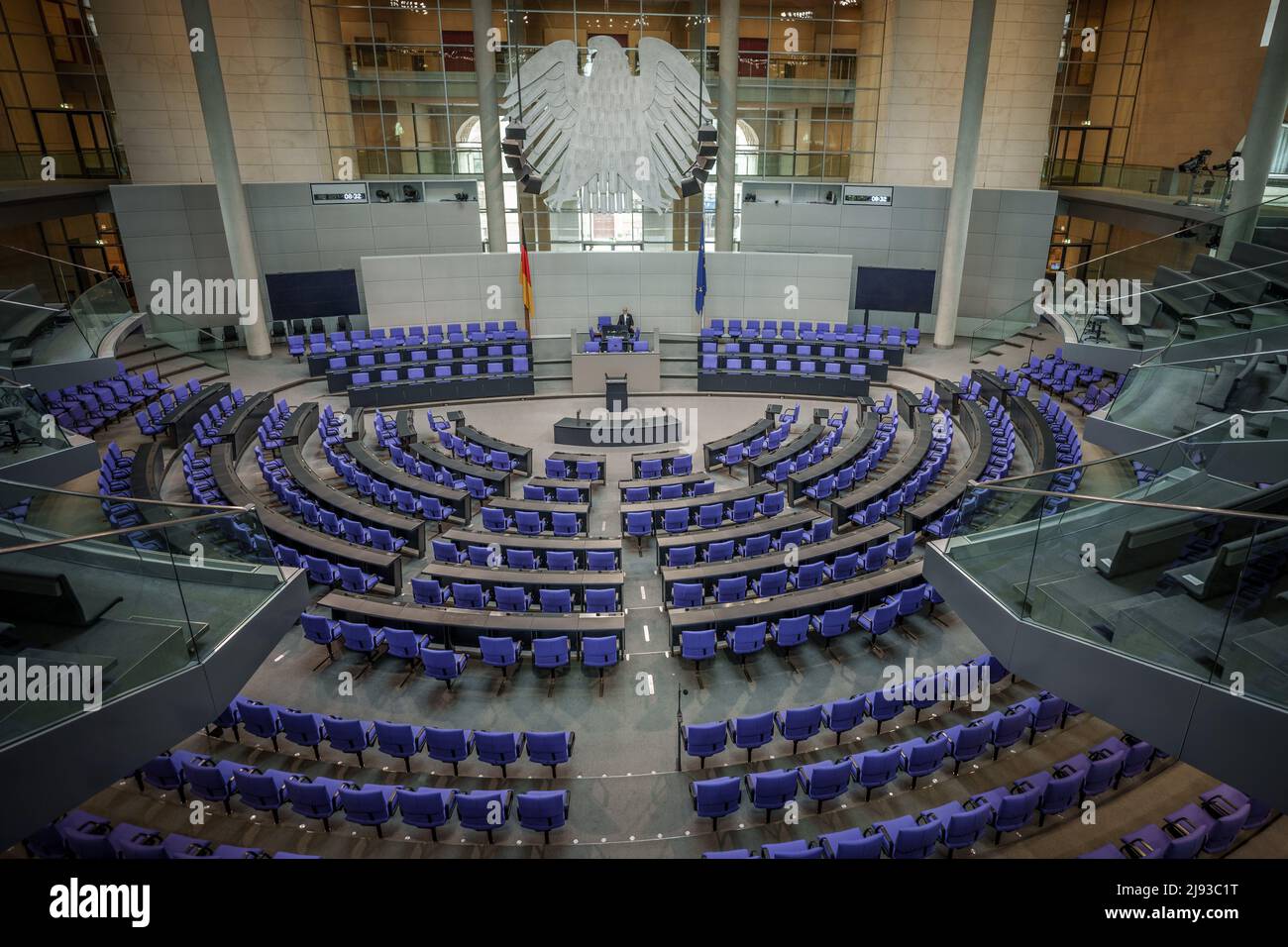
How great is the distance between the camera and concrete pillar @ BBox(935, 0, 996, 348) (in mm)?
20500

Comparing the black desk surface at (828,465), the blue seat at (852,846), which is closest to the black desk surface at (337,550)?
the black desk surface at (828,465)

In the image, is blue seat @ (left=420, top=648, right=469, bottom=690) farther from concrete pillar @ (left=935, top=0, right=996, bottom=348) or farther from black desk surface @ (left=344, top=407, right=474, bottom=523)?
concrete pillar @ (left=935, top=0, right=996, bottom=348)

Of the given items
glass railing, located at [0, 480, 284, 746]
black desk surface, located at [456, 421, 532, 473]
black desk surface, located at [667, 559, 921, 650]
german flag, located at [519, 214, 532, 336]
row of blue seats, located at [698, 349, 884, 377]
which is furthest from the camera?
german flag, located at [519, 214, 532, 336]

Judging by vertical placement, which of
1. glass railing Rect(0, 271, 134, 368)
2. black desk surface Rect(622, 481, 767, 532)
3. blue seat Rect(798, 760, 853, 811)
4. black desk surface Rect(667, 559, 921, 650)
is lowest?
blue seat Rect(798, 760, 853, 811)

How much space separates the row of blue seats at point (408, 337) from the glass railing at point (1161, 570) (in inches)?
673

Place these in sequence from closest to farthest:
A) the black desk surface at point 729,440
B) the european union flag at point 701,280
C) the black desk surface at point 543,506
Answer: the black desk surface at point 543,506
the black desk surface at point 729,440
the european union flag at point 701,280

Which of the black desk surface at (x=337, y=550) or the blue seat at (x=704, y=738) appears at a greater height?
the black desk surface at (x=337, y=550)

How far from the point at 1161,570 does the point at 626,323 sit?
Result: 17.3 metres

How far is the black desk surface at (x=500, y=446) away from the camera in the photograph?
15.5m

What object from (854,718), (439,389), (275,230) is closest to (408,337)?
(439,389)

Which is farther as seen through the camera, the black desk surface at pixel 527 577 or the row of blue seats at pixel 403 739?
the black desk surface at pixel 527 577

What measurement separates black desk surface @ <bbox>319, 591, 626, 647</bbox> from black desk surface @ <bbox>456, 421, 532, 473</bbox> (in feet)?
18.4

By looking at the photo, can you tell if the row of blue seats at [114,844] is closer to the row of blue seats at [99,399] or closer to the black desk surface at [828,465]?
the black desk surface at [828,465]

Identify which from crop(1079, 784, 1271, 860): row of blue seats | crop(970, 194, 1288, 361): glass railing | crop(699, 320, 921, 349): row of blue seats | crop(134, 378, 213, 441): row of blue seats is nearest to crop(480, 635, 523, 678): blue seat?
crop(1079, 784, 1271, 860): row of blue seats
